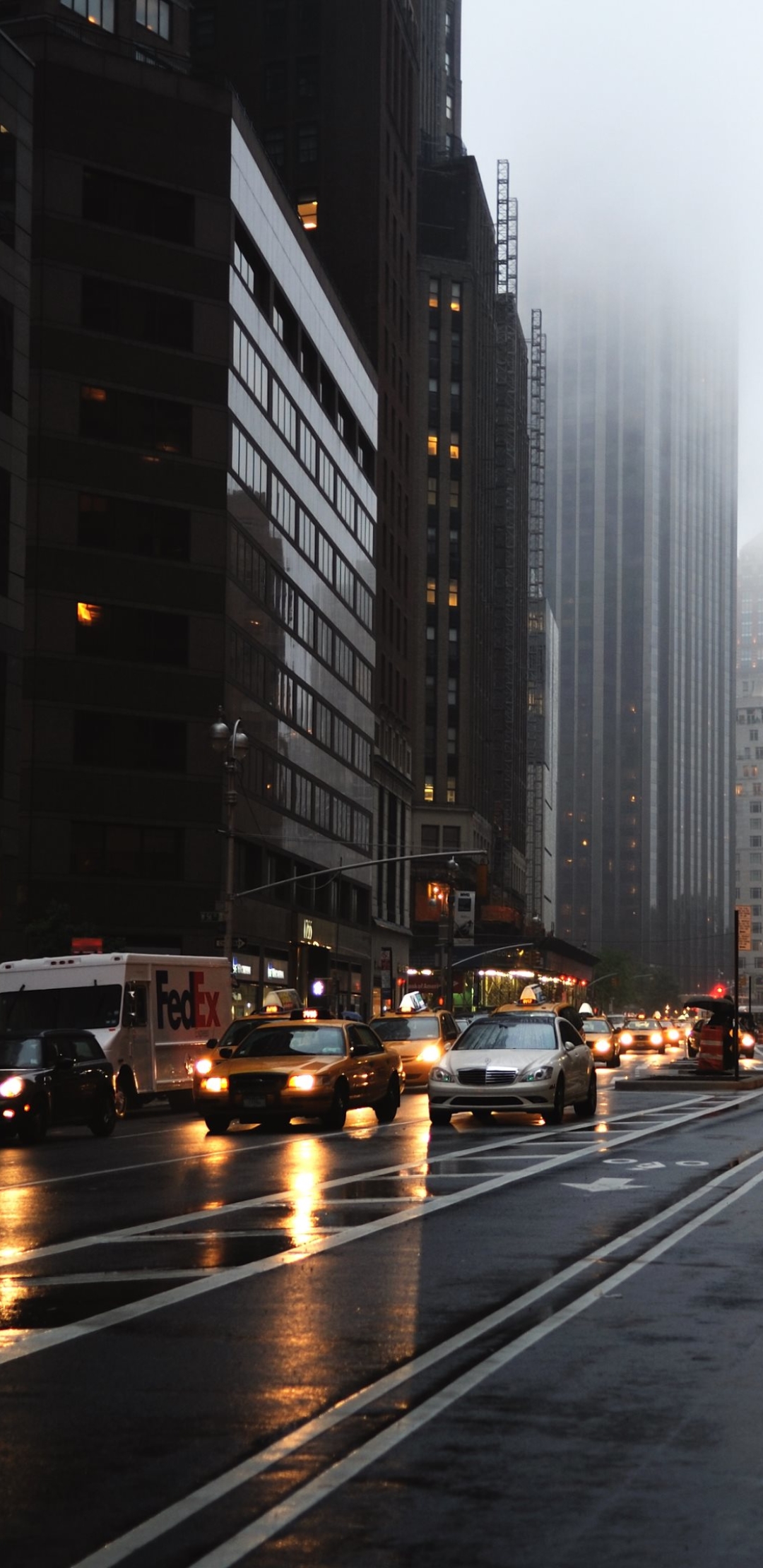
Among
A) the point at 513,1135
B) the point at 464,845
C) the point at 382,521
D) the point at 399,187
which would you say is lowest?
the point at 513,1135

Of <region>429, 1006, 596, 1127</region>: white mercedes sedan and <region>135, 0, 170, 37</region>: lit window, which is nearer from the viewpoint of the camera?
<region>429, 1006, 596, 1127</region>: white mercedes sedan

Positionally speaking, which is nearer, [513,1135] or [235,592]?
[513,1135]

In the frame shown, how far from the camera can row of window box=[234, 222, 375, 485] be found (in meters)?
71.3

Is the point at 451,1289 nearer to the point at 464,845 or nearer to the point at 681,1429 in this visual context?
the point at 681,1429

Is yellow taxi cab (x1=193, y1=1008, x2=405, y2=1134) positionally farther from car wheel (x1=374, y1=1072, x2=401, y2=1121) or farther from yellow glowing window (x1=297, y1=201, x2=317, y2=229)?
yellow glowing window (x1=297, y1=201, x2=317, y2=229)

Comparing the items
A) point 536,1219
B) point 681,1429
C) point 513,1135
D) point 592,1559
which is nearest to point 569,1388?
point 681,1429

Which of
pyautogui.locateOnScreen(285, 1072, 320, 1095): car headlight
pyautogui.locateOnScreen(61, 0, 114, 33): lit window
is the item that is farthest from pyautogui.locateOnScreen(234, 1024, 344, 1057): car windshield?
pyautogui.locateOnScreen(61, 0, 114, 33): lit window

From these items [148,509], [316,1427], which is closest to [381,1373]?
[316,1427]

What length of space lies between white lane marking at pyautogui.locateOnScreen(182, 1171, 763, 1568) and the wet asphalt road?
0.7 inches

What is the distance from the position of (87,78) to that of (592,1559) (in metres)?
67.5

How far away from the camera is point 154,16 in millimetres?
82250

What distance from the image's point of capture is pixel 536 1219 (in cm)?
1473

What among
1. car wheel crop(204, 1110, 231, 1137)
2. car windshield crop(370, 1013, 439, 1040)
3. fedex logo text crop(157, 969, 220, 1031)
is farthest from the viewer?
car windshield crop(370, 1013, 439, 1040)

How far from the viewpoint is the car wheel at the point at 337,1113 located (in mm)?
26656
